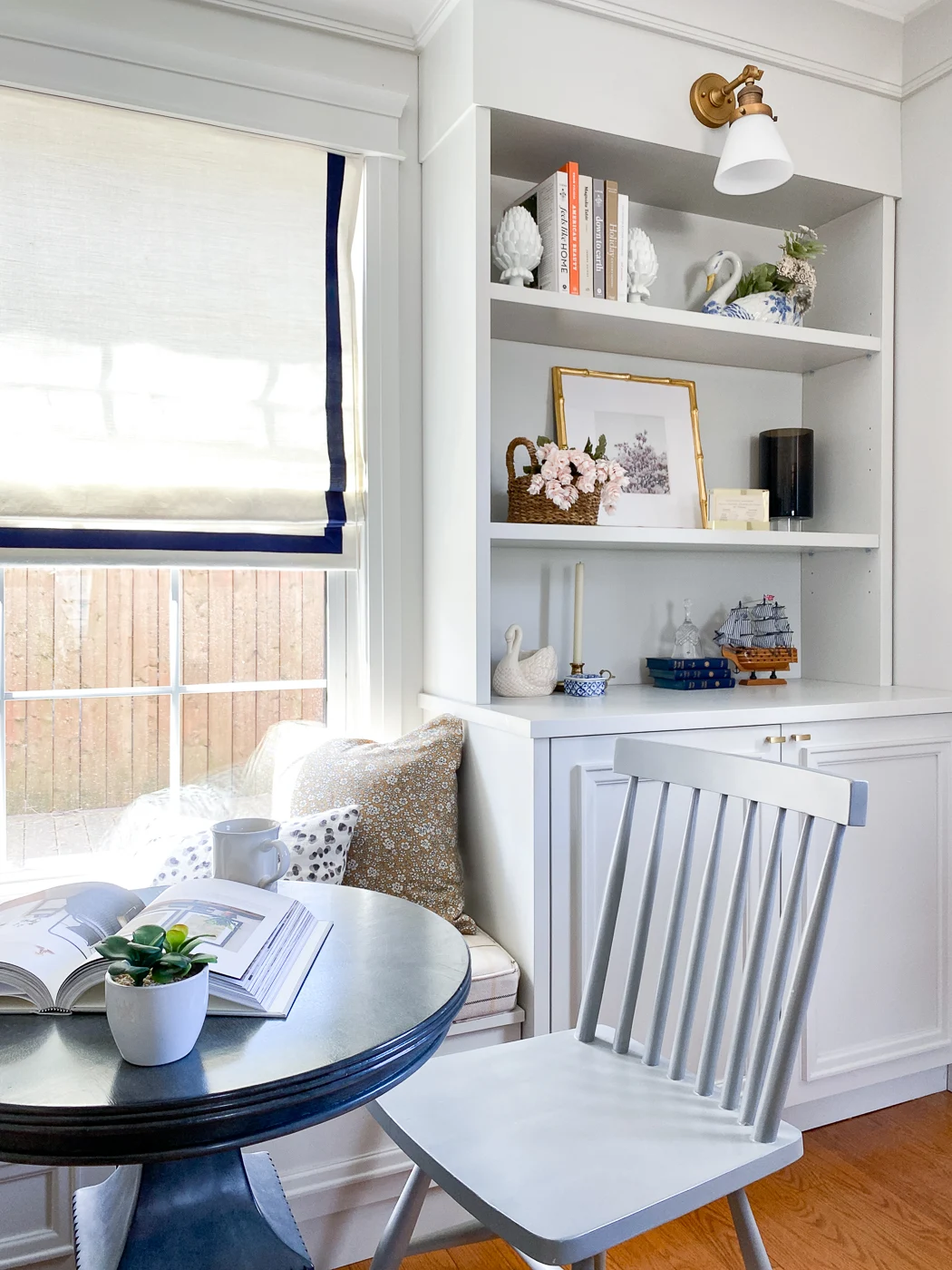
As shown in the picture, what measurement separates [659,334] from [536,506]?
555mm

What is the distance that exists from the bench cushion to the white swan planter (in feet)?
5.17

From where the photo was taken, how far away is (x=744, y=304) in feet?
7.88

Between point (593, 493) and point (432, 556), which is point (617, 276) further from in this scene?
point (432, 556)

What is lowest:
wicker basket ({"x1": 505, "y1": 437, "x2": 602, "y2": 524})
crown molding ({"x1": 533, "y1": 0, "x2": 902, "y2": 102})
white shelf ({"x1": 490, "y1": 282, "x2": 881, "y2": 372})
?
wicker basket ({"x1": 505, "y1": 437, "x2": 602, "y2": 524})

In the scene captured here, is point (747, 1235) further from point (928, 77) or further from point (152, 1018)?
point (928, 77)

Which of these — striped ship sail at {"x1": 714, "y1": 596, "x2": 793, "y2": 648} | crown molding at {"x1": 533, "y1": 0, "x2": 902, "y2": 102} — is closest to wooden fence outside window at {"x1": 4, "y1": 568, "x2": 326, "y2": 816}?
striped ship sail at {"x1": 714, "y1": 596, "x2": 793, "y2": 648}

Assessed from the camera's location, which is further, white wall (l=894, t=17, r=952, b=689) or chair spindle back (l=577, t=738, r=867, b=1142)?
white wall (l=894, t=17, r=952, b=689)

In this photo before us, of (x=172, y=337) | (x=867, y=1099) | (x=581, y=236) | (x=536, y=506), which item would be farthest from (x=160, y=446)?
(x=867, y=1099)

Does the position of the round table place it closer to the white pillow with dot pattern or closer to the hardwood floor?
the white pillow with dot pattern

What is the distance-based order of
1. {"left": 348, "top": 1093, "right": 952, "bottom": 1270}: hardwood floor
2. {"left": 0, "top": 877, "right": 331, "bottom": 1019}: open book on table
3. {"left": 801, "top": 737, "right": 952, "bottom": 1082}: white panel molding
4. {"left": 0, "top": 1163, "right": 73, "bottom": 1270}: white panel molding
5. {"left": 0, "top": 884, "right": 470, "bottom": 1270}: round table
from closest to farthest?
{"left": 0, "top": 884, "right": 470, "bottom": 1270}: round table < {"left": 0, "top": 877, "right": 331, "bottom": 1019}: open book on table < {"left": 0, "top": 1163, "right": 73, "bottom": 1270}: white panel molding < {"left": 348, "top": 1093, "right": 952, "bottom": 1270}: hardwood floor < {"left": 801, "top": 737, "right": 952, "bottom": 1082}: white panel molding

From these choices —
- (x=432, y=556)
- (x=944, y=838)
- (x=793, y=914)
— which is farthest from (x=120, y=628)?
(x=944, y=838)

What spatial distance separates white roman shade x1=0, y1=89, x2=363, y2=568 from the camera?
1.98m

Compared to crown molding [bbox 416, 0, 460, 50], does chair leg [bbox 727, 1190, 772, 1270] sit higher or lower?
lower

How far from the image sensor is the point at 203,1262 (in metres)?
1.02
